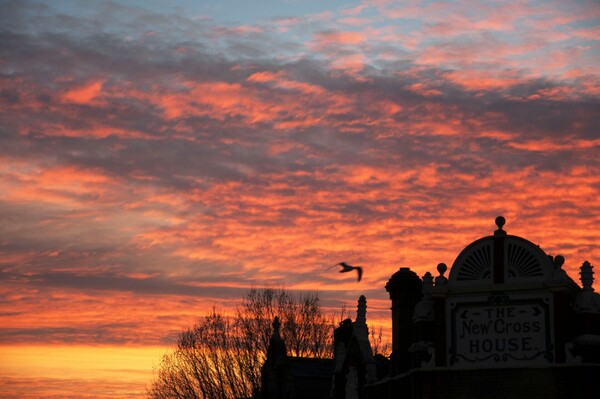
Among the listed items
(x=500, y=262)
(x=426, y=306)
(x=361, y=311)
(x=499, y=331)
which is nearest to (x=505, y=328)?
(x=499, y=331)

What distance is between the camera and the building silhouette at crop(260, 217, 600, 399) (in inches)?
1254

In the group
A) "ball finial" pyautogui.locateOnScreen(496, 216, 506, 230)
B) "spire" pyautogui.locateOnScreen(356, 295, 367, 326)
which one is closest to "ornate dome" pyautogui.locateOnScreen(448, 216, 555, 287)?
"ball finial" pyautogui.locateOnScreen(496, 216, 506, 230)

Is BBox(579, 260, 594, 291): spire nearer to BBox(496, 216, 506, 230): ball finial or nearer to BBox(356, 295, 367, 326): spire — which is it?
BBox(496, 216, 506, 230): ball finial

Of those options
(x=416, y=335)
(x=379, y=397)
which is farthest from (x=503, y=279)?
(x=379, y=397)

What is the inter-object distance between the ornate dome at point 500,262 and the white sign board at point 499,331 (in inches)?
24.4

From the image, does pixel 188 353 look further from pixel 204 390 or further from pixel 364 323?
pixel 364 323

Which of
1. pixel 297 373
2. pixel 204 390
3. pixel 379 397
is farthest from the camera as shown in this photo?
pixel 204 390

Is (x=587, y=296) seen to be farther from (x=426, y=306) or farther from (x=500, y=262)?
(x=426, y=306)

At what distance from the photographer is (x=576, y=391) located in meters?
31.5

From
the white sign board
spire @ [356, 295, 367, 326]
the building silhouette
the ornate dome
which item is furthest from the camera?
spire @ [356, 295, 367, 326]

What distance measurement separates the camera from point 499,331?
108ft

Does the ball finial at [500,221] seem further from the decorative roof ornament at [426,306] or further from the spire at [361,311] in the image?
the spire at [361,311]

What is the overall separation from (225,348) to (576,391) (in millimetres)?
41787

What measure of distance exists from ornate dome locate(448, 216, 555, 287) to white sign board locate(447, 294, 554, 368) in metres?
0.62
